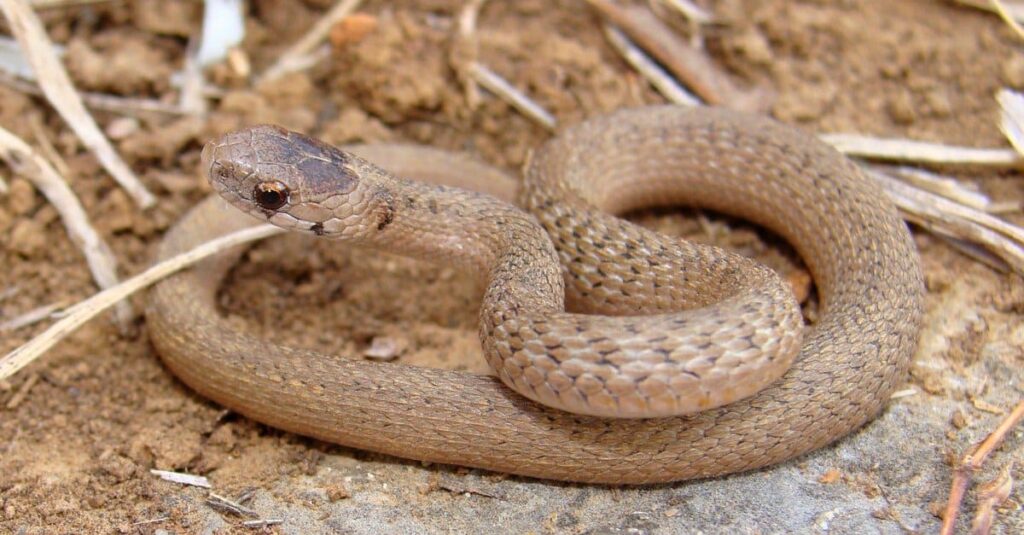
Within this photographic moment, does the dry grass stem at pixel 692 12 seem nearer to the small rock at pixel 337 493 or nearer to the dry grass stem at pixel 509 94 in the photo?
the dry grass stem at pixel 509 94

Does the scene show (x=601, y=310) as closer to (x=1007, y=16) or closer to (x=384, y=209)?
(x=384, y=209)

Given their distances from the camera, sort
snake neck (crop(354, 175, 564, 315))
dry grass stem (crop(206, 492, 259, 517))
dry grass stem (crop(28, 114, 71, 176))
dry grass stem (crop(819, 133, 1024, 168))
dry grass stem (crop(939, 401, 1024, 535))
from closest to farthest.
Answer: dry grass stem (crop(939, 401, 1024, 535)), dry grass stem (crop(206, 492, 259, 517)), snake neck (crop(354, 175, 564, 315)), dry grass stem (crop(819, 133, 1024, 168)), dry grass stem (crop(28, 114, 71, 176))

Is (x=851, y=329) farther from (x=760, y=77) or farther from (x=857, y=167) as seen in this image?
(x=760, y=77)

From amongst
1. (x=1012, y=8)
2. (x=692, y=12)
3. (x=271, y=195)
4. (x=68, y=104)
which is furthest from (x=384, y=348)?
(x=1012, y=8)

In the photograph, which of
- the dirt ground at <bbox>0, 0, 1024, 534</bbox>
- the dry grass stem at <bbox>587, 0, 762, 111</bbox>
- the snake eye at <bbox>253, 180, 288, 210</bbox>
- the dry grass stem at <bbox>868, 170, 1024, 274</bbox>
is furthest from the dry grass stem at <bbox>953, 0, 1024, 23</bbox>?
the snake eye at <bbox>253, 180, 288, 210</bbox>

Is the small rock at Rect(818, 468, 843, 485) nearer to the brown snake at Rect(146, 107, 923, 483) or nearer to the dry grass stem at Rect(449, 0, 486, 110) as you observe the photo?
the brown snake at Rect(146, 107, 923, 483)

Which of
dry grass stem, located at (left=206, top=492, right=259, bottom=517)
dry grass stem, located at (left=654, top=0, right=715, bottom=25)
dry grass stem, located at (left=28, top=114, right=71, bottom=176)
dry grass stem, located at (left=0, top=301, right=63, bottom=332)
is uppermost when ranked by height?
dry grass stem, located at (left=654, top=0, right=715, bottom=25)

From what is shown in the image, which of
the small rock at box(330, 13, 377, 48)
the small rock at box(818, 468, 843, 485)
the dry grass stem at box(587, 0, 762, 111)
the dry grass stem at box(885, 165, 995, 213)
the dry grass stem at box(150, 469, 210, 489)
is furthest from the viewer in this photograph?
the small rock at box(330, 13, 377, 48)
